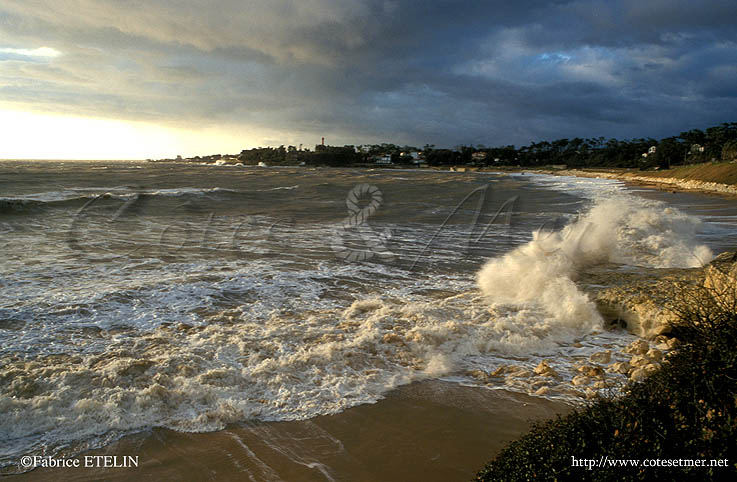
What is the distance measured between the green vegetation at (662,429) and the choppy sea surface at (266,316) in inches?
70.0

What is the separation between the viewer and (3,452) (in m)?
3.58

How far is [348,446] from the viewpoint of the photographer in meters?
3.80

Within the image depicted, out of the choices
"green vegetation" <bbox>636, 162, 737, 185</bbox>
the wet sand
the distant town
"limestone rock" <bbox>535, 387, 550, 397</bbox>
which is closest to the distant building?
the distant town

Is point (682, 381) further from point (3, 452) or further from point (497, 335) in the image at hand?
point (3, 452)

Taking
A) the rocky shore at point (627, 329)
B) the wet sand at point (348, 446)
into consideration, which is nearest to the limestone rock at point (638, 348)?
the rocky shore at point (627, 329)

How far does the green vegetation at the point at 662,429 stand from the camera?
2398mm

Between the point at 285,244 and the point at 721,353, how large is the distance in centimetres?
1128

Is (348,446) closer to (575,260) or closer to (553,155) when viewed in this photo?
(575,260)

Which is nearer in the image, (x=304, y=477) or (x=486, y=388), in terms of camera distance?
(x=304, y=477)

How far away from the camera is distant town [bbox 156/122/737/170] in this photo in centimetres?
8638

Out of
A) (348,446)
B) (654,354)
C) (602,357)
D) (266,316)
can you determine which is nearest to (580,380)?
(602,357)

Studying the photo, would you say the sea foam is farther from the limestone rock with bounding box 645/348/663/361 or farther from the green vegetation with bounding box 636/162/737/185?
the green vegetation with bounding box 636/162/737/185

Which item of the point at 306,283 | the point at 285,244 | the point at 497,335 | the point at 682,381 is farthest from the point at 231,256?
the point at 682,381

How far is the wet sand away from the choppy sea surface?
21cm
